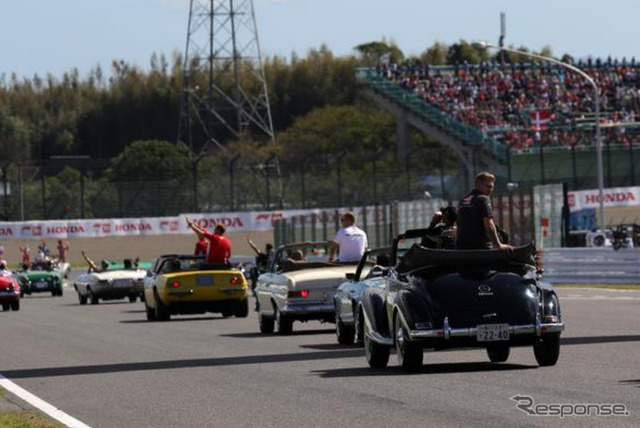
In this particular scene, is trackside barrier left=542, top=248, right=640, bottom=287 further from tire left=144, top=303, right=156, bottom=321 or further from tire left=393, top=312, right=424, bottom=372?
tire left=393, top=312, right=424, bottom=372

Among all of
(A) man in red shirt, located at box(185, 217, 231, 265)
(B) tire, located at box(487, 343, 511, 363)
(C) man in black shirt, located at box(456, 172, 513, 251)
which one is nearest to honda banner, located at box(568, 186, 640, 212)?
(A) man in red shirt, located at box(185, 217, 231, 265)

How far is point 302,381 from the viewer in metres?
15.7

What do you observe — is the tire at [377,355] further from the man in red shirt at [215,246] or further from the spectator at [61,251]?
the spectator at [61,251]

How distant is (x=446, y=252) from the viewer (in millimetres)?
15734

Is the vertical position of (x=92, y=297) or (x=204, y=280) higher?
(x=204, y=280)

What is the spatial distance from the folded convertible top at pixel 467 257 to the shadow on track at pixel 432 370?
3.17 ft

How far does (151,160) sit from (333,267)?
96590 millimetres

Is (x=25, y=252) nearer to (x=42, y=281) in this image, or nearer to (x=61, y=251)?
(x=61, y=251)

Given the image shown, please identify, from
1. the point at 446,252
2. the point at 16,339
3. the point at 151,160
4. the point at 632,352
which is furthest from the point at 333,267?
the point at 151,160

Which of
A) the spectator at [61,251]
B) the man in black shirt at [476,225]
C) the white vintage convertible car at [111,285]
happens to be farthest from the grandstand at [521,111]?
the man in black shirt at [476,225]

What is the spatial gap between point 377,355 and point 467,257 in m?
1.56

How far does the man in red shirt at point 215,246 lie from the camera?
3059cm

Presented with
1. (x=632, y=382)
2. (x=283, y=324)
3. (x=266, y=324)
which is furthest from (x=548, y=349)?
(x=266, y=324)

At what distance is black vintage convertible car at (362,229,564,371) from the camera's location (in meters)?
15.6
